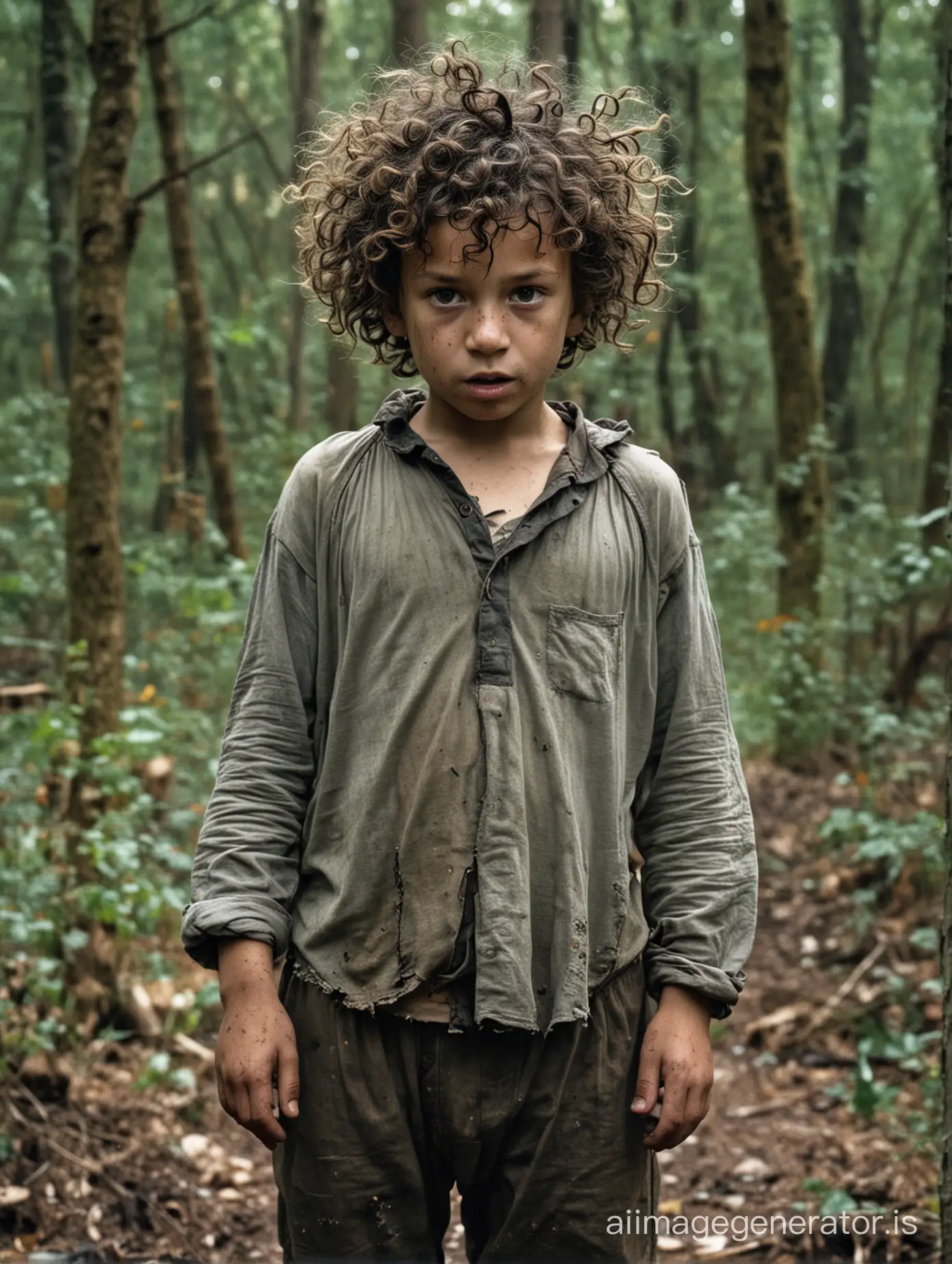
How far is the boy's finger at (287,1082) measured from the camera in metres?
2.17

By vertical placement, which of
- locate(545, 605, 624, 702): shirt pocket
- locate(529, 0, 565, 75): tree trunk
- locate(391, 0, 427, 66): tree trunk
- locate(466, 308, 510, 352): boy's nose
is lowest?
locate(545, 605, 624, 702): shirt pocket

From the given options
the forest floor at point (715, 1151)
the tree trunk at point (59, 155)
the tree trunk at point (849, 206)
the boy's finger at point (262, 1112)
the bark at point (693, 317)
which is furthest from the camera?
the bark at point (693, 317)

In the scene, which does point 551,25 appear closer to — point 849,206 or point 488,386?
point 488,386

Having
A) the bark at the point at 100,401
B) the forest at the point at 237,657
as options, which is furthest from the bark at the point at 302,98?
the bark at the point at 100,401

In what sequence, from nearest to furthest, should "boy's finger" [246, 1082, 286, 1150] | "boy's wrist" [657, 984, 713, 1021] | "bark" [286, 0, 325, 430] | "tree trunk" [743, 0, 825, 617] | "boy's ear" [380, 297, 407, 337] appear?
1. "boy's finger" [246, 1082, 286, 1150]
2. "boy's wrist" [657, 984, 713, 1021]
3. "boy's ear" [380, 297, 407, 337]
4. "tree trunk" [743, 0, 825, 617]
5. "bark" [286, 0, 325, 430]

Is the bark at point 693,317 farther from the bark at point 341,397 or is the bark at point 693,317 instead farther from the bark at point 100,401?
the bark at point 100,401

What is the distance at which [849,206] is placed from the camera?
57.1 ft

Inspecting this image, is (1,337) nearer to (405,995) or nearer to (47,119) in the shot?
(47,119)

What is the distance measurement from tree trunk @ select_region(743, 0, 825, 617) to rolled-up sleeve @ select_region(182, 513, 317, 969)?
23.6 feet

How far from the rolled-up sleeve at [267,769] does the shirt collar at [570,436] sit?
0.84 ft

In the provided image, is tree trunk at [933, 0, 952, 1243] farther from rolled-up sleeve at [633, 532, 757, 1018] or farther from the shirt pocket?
the shirt pocket

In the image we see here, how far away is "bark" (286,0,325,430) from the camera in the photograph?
12789 millimetres

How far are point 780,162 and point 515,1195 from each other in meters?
8.45

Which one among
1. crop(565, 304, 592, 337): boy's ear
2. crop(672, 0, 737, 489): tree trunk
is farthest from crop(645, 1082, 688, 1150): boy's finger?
crop(672, 0, 737, 489): tree trunk
